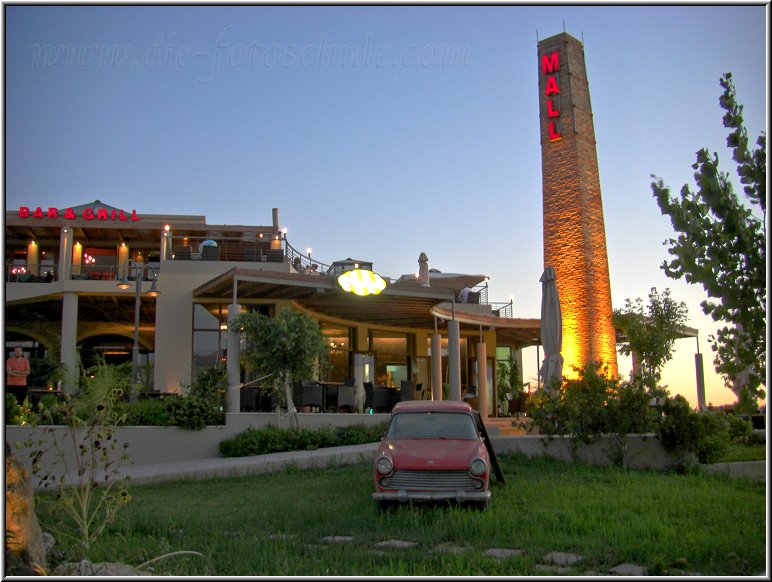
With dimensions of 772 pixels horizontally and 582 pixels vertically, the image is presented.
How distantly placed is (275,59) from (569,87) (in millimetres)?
14524

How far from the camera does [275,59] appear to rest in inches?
397

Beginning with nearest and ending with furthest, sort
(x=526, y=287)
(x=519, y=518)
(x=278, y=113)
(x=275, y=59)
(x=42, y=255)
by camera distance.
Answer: (x=519, y=518) → (x=275, y=59) → (x=278, y=113) → (x=42, y=255) → (x=526, y=287)

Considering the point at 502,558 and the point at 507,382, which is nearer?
the point at 502,558

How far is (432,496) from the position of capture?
26.1 ft

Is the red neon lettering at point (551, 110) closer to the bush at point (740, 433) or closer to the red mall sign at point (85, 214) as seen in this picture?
the bush at point (740, 433)

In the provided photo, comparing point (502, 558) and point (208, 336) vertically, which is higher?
point (208, 336)

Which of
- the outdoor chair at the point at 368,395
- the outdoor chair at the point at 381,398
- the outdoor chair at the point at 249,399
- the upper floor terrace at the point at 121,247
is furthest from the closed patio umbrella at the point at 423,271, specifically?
the outdoor chair at the point at 249,399

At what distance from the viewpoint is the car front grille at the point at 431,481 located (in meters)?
8.04

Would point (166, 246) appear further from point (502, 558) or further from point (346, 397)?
point (502, 558)

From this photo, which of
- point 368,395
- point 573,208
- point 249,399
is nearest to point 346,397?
point 368,395

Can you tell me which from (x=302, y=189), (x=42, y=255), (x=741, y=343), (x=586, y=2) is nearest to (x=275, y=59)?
(x=586, y=2)

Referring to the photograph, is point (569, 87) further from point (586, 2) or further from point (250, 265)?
point (586, 2)

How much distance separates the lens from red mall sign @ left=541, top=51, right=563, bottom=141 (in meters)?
22.3

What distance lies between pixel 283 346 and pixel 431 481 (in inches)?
257
